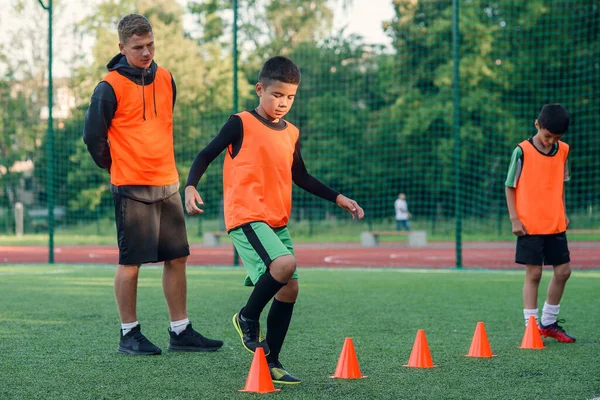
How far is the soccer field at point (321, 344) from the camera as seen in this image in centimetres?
439

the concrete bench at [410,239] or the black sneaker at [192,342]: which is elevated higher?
the black sneaker at [192,342]

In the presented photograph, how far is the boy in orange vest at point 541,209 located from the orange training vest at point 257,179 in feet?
8.06

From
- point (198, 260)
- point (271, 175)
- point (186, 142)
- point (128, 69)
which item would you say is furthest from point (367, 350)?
point (186, 142)

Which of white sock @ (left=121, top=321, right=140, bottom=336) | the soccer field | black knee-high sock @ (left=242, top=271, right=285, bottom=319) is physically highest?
black knee-high sock @ (left=242, top=271, right=285, bottom=319)

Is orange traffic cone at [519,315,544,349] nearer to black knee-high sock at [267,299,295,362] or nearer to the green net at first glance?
black knee-high sock at [267,299,295,362]

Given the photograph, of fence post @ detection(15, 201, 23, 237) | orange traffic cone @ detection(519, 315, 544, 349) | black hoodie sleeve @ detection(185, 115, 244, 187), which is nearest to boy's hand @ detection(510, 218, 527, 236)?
orange traffic cone @ detection(519, 315, 544, 349)

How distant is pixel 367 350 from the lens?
18.9ft

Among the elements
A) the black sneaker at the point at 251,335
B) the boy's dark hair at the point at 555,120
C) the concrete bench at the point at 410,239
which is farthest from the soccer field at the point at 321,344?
the concrete bench at the point at 410,239

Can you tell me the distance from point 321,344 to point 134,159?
1.77 metres

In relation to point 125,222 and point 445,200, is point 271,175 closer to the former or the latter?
point 125,222

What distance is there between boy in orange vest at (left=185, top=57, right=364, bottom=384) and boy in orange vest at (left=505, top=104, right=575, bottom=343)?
2258 millimetres

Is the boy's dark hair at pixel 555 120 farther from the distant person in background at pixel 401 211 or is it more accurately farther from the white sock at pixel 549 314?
the distant person in background at pixel 401 211

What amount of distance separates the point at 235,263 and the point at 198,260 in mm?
3921

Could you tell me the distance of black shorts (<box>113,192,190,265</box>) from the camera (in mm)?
5758
